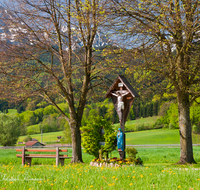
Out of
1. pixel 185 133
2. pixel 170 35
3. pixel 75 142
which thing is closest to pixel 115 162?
pixel 185 133

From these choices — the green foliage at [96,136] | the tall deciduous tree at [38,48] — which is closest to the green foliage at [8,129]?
the tall deciduous tree at [38,48]

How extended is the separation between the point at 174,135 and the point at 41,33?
5057 cm

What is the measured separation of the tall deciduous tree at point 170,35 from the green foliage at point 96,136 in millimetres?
3454

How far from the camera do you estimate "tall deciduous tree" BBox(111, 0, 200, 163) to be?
9.40m

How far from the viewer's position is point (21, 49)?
12.9 m

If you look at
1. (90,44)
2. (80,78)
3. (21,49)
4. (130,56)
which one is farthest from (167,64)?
(21,49)

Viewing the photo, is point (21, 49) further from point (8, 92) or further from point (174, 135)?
point (174, 135)

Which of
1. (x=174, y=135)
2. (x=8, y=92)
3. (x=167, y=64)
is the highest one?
(x=167, y=64)

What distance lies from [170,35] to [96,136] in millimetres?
6034

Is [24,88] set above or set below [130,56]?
below

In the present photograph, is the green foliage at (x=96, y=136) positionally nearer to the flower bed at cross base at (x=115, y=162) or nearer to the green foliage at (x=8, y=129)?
the flower bed at cross base at (x=115, y=162)

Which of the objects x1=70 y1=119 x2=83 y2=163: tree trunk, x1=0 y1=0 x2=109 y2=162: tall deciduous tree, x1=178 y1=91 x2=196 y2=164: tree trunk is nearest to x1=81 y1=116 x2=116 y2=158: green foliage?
x1=70 y1=119 x2=83 y2=163: tree trunk

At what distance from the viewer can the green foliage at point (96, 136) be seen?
1055 centimetres

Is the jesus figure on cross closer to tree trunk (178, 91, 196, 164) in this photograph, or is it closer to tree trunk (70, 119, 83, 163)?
tree trunk (178, 91, 196, 164)
